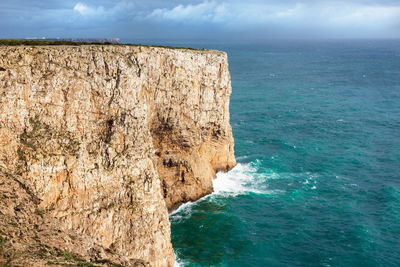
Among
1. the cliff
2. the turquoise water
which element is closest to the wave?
the turquoise water

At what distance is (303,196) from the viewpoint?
2867 inches

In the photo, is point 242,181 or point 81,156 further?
point 242,181

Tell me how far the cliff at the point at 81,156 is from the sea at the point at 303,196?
12861 mm

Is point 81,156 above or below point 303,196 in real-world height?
above

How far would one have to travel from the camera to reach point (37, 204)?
131ft

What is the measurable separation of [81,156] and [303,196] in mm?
44253

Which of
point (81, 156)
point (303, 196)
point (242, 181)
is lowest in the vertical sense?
point (303, 196)

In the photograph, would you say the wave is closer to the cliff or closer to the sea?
the sea

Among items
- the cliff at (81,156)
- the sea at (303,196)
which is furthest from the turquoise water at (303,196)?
the cliff at (81,156)

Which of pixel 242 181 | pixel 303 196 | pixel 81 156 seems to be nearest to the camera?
pixel 81 156

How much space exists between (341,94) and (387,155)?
66.7m

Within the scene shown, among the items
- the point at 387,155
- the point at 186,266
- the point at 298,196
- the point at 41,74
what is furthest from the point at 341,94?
the point at 41,74

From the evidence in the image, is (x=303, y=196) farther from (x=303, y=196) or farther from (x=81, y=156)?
(x=81, y=156)

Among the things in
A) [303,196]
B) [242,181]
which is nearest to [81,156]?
[242,181]
